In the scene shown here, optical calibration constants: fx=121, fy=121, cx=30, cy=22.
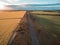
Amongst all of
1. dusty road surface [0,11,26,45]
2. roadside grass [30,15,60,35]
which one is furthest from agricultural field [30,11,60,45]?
dusty road surface [0,11,26,45]

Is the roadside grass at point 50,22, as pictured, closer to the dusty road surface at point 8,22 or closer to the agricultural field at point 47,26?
the agricultural field at point 47,26

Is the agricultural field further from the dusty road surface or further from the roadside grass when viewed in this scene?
the dusty road surface

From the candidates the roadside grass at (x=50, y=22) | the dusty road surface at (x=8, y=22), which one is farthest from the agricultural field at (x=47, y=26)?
the dusty road surface at (x=8, y=22)

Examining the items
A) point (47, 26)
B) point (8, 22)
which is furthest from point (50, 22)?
point (8, 22)

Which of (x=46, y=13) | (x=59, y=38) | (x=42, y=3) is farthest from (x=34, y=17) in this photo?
(x=59, y=38)

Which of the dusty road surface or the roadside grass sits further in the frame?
the roadside grass

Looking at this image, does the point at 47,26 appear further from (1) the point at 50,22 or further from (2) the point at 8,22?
(2) the point at 8,22
